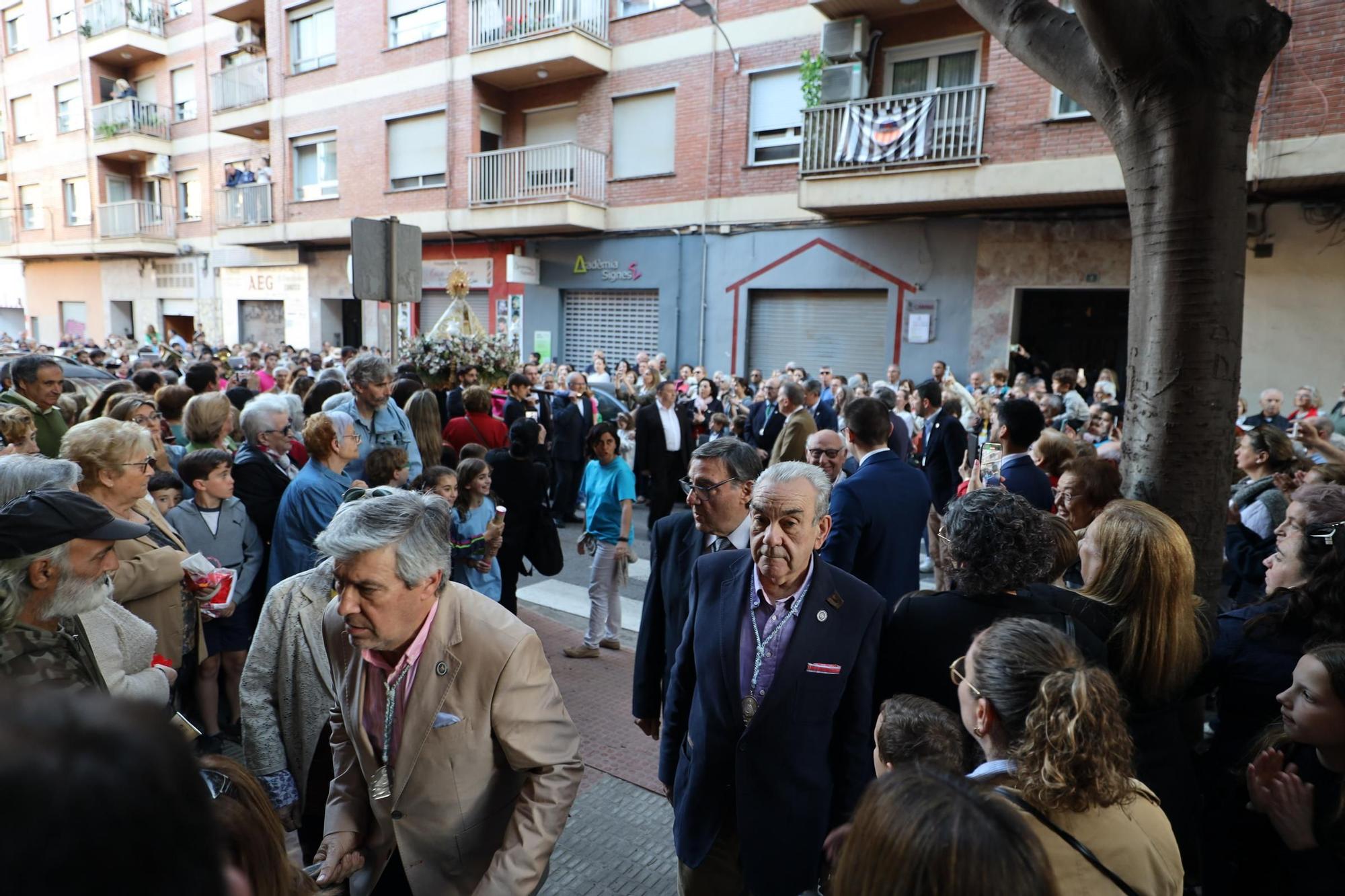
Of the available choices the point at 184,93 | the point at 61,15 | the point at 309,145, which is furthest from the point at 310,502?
the point at 61,15

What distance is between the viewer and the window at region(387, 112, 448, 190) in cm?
1859

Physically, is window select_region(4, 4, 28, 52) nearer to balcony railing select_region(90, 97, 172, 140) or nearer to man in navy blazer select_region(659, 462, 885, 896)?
balcony railing select_region(90, 97, 172, 140)

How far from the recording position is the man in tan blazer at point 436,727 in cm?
216

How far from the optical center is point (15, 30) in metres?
28.6

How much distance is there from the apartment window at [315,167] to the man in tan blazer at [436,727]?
2128 centimetres

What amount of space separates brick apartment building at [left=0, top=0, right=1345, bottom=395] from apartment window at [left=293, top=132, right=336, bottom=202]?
75 millimetres

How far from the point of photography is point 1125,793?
5.24 feet

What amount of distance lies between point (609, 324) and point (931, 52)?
8.27 metres

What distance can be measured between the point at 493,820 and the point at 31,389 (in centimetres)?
581

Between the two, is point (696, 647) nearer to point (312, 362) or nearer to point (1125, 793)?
point (1125, 793)

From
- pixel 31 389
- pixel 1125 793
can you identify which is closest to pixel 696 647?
pixel 1125 793

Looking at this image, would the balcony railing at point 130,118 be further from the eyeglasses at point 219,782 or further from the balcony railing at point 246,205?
the eyeglasses at point 219,782

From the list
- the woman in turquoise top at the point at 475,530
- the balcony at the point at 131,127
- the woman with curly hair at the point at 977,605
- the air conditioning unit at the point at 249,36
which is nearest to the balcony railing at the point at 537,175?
the air conditioning unit at the point at 249,36

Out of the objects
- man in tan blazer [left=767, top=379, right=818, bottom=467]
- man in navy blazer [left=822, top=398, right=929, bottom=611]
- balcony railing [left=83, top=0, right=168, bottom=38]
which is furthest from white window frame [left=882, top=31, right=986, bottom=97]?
balcony railing [left=83, top=0, right=168, bottom=38]
